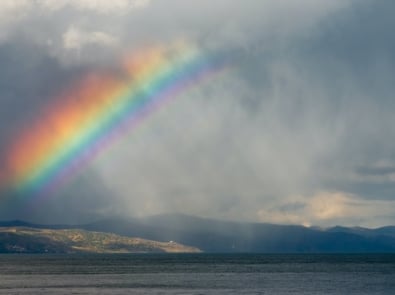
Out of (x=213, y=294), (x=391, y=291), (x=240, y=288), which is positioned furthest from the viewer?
(x=240, y=288)

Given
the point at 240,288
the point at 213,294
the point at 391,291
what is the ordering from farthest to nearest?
the point at 240,288
the point at 391,291
the point at 213,294

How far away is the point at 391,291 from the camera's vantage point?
155000mm

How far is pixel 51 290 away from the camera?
162 meters

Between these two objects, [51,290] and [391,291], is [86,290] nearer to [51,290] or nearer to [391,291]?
[51,290]

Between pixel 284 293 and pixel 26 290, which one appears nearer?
pixel 284 293

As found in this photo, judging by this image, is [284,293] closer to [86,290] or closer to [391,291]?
[391,291]

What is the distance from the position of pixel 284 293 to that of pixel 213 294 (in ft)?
59.3

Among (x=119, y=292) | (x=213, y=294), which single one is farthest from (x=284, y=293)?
(x=119, y=292)

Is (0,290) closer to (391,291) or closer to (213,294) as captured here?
(213,294)

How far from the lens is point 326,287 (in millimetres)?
170625

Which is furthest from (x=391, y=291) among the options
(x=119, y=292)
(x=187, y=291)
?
(x=119, y=292)

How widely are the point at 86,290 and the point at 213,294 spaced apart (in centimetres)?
3570

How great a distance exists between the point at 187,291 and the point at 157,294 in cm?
1031

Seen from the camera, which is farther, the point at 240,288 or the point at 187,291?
the point at 240,288
